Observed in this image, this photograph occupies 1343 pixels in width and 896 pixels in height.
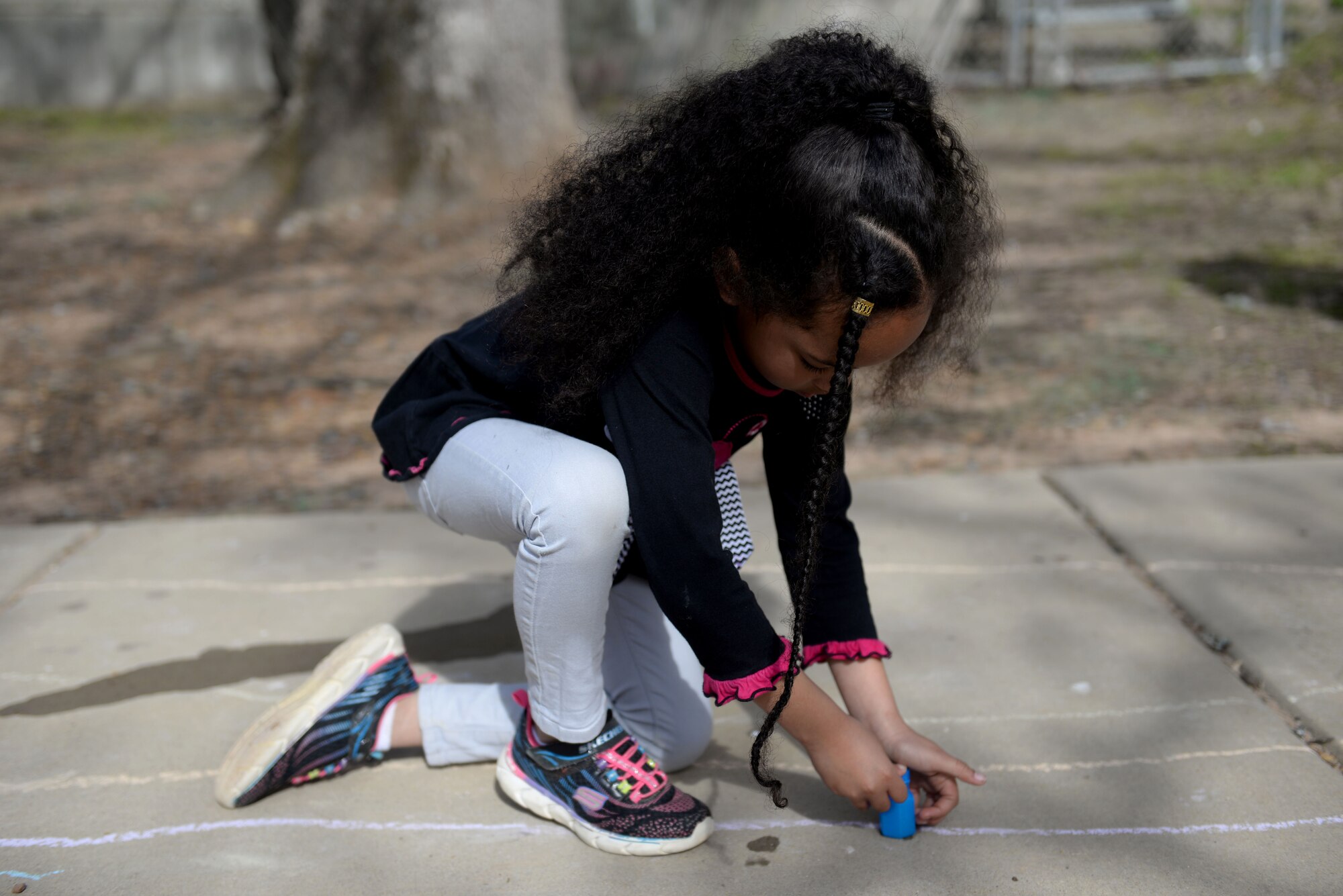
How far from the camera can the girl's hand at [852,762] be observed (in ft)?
5.52

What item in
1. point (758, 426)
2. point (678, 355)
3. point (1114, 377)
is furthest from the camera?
point (1114, 377)

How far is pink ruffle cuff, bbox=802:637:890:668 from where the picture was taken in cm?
193

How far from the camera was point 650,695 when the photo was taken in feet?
6.66

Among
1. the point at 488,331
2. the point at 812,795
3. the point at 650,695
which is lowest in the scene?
the point at 812,795

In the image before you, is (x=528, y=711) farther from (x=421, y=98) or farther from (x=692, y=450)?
(x=421, y=98)

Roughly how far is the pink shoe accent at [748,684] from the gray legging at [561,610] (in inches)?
9.3

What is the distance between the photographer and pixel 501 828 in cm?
190

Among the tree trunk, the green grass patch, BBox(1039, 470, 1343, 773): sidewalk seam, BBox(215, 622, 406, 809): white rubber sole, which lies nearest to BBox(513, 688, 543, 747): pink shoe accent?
BBox(215, 622, 406, 809): white rubber sole

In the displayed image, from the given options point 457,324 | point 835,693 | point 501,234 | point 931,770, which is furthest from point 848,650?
point 457,324

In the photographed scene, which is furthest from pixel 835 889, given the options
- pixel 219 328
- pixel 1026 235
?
pixel 1026 235

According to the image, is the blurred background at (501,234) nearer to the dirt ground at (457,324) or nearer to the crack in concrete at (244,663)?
the dirt ground at (457,324)

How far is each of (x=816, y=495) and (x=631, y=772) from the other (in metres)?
0.56

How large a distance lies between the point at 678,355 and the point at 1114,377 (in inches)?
104

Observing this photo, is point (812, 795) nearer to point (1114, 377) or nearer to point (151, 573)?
point (151, 573)
